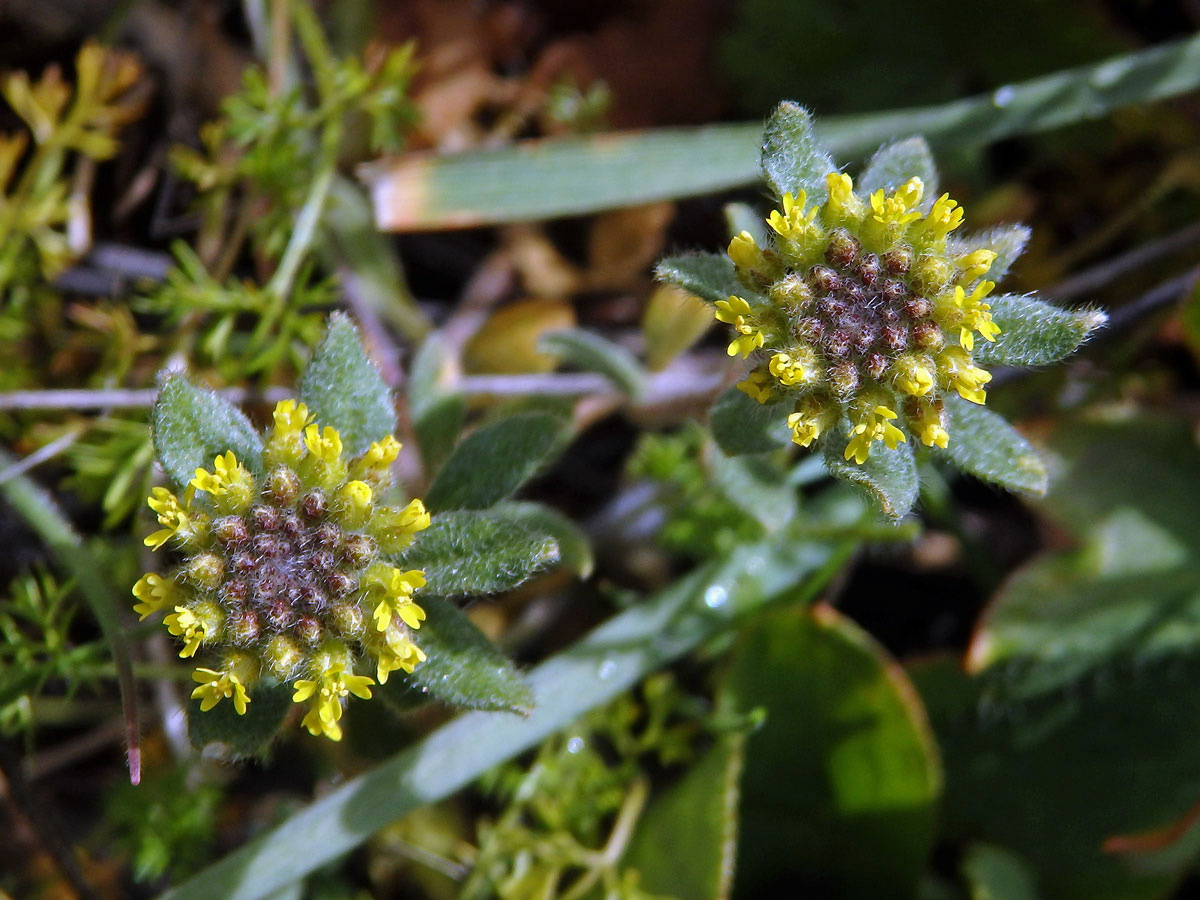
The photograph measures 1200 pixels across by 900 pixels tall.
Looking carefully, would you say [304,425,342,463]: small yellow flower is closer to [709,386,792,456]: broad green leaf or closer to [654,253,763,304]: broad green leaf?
[654,253,763,304]: broad green leaf

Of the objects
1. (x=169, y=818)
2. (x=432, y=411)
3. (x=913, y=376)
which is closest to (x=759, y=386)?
(x=913, y=376)

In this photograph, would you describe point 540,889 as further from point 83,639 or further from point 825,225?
point 825,225

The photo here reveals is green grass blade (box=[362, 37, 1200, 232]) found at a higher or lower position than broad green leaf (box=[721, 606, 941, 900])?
higher

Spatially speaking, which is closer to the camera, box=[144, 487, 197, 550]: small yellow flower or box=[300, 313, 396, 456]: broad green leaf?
box=[144, 487, 197, 550]: small yellow flower

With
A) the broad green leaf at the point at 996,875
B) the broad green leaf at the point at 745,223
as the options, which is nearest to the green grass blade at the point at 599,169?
the broad green leaf at the point at 745,223

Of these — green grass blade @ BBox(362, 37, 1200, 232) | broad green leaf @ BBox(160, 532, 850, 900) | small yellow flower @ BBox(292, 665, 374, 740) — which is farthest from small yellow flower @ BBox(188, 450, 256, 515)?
green grass blade @ BBox(362, 37, 1200, 232)

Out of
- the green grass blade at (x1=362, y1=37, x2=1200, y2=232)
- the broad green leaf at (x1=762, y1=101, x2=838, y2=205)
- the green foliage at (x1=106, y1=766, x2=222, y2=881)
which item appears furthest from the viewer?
the green grass blade at (x1=362, y1=37, x2=1200, y2=232)

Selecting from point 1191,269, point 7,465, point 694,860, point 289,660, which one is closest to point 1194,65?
point 1191,269
